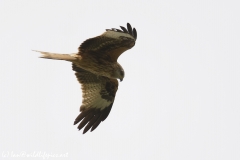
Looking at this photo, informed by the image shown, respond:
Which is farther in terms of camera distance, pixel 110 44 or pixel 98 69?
pixel 98 69

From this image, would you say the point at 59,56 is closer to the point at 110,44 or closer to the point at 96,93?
the point at 110,44

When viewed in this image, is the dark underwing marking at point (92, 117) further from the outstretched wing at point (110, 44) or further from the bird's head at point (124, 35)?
the bird's head at point (124, 35)

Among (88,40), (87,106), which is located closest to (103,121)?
(87,106)

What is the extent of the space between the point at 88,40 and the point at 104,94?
69.8 inches

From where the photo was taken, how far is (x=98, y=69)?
34.0 ft

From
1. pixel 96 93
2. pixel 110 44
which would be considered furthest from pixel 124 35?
pixel 96 93

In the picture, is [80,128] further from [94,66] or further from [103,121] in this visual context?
[94,66]

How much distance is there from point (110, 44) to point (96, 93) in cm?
163

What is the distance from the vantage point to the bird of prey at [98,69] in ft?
31.9

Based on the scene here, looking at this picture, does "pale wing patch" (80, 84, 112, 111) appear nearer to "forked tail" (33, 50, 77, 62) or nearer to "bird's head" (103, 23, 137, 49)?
"forked tail" (33, 50, 77, 62)

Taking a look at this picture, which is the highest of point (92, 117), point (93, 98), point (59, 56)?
point (59, 56)

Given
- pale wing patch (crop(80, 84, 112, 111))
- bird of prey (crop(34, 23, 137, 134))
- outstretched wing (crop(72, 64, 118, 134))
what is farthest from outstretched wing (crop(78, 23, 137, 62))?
pale wing patch (crop(80, 84, 112, 111))

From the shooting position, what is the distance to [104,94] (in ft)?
Answer: 36.7

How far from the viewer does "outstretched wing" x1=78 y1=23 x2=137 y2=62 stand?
31.6 ft
